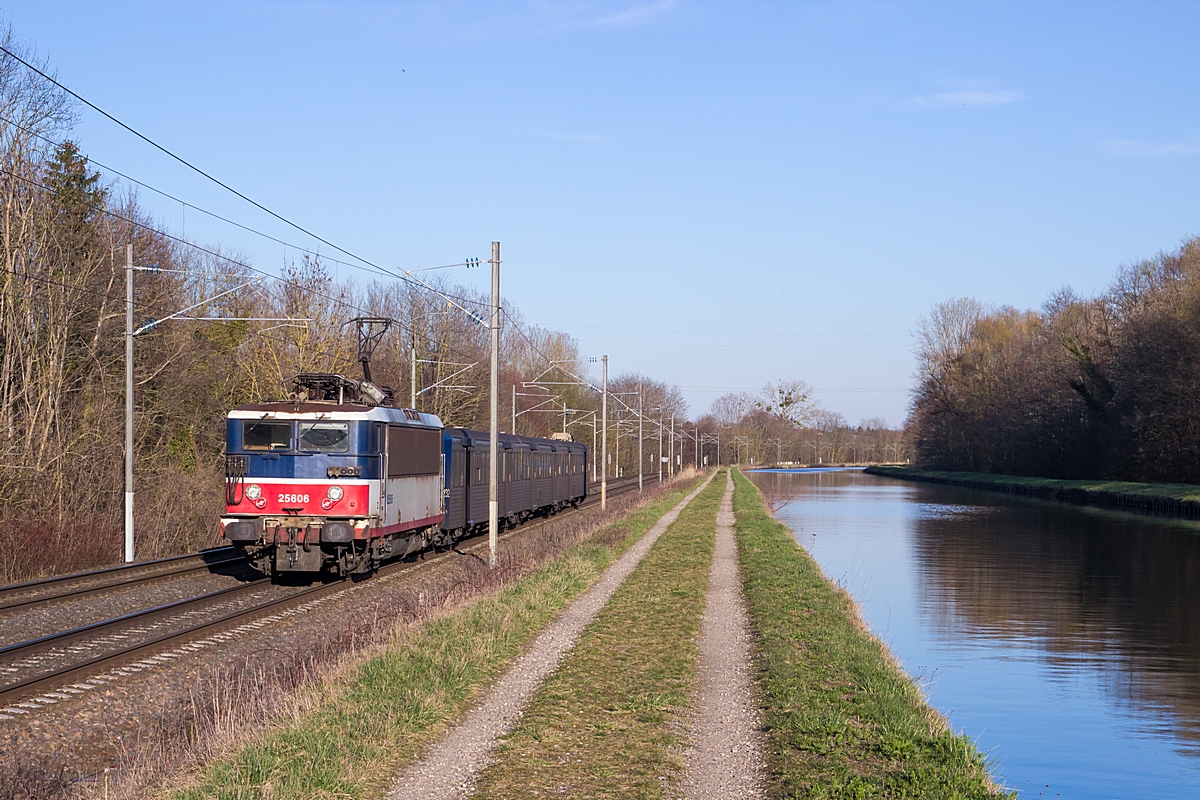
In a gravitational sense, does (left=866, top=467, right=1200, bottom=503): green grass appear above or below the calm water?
above

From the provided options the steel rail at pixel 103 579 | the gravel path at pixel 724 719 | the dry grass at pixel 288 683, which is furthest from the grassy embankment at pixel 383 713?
the steel rail at pixel 103 579

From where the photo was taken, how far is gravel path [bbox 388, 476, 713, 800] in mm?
8109

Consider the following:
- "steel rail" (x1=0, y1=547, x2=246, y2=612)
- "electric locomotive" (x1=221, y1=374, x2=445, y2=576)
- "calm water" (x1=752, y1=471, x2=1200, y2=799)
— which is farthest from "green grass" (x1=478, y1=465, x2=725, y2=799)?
"steel rail" (x1=0, y1=547, x2=246, y2=612)

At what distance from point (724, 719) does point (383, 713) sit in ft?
10.1

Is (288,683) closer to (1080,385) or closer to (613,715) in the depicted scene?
(613,715)

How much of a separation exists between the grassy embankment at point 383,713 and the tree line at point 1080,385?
45253mm

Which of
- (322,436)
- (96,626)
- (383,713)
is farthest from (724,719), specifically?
(322,436)

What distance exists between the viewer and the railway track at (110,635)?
11.9 m

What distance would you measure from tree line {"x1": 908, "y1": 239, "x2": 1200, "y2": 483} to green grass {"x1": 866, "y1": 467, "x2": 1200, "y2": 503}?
1710mm

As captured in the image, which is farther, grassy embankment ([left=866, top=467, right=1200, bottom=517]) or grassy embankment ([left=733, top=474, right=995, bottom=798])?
grassy embankment ([left=866, top=467, right=1200, bottom=517])

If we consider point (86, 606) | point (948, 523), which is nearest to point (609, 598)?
point (86, 606)

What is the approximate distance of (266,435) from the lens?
798 inches

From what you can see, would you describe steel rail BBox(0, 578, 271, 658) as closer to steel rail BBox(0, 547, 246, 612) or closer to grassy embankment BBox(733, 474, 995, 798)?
steel rail BBox(0, 547, 246, 612)

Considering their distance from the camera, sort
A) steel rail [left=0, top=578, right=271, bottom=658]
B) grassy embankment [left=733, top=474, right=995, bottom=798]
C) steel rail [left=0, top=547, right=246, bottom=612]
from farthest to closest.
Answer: steel rail [left=0, top=547, right=246, bottom=612] → steel rail [left=0, top=578, right=271, bottom=658] → grassy embankment [left=733, top=474, right=995, bottom=798]
